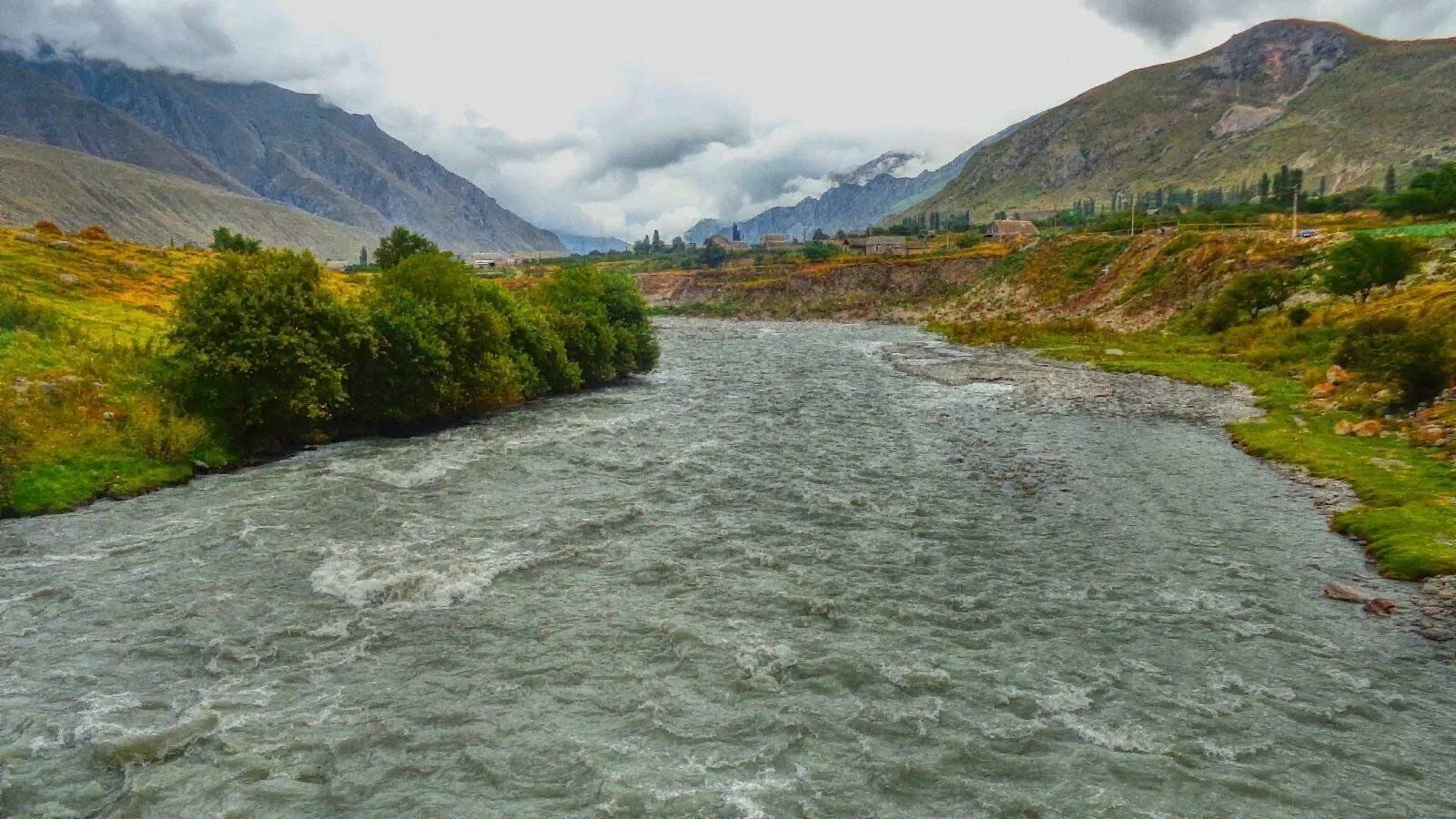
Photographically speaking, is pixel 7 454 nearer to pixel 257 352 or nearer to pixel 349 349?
pixel 257 352

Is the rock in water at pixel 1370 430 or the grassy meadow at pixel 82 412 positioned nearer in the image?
the grassy meadow at pixel 82 412

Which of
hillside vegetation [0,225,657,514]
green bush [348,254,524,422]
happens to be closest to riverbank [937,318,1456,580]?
hillside vegetation [0,225,657,514]

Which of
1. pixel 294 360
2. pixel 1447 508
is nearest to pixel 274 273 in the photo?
pixel 294 360

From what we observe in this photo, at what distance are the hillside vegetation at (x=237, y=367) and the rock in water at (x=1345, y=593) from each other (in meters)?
44.9

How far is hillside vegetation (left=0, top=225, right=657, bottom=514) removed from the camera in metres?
36.2

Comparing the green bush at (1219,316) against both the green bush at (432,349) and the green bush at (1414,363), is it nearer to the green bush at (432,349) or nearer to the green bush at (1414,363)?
the green bush at (1414,363)

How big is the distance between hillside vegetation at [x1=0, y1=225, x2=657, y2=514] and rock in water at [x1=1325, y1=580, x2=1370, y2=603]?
44942 millimetres

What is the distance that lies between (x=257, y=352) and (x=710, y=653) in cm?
3362

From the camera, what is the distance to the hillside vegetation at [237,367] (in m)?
36.2

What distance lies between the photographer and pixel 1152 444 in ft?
144

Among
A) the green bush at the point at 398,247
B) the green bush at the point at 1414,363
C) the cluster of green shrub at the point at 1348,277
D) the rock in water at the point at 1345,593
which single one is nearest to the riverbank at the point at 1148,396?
the rock in water at the point at 1345,593

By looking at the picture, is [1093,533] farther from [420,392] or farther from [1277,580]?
[420,392]

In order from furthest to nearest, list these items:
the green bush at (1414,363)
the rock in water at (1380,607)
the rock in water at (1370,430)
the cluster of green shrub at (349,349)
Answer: the cluster of green shrub at (349,349), the green bush at (1414,363), the rock in water at (1370,430), the rock in water at (1380,607)

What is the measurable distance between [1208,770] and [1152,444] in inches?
1285
